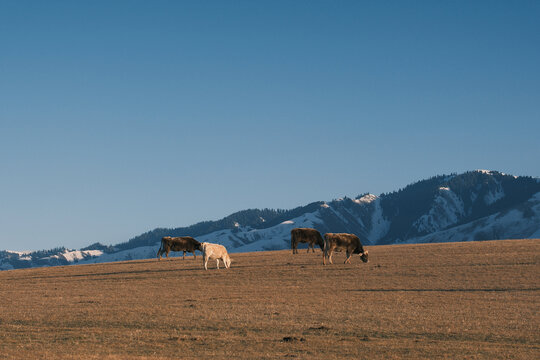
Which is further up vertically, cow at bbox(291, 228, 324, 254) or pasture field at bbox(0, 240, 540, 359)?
cow at bbox(291, 228, 324, 254)

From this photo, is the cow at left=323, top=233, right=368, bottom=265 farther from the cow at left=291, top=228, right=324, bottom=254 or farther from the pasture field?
the cow at left=291, top=228, right=324, bottom=254

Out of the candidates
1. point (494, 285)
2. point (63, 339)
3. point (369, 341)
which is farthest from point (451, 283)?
point (63, 339)

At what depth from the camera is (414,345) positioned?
720 inches

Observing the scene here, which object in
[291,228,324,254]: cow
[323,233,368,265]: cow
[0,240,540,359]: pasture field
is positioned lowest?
[0,240,540,359]: pasture field

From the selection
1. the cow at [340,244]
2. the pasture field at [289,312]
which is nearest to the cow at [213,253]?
the pasture field at [289,312]

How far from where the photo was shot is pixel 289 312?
24906 millimetres

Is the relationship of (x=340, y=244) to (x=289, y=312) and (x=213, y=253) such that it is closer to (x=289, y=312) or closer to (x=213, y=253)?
(x=213, y=253)

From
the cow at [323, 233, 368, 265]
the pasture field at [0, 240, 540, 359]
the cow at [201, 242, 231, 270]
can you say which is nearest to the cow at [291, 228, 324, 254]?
the cow at [323, 233, 368, 265]

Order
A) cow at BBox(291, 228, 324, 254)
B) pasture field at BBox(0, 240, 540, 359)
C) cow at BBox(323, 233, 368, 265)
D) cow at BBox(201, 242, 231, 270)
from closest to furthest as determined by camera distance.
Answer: pasture field at BBox(0, 240, 540, 359)
cow at BBox(201, 242, 231, 270)
cow at BBox(323, 233, 368, 265)
cow at BBox(291, 228, 324, 254)

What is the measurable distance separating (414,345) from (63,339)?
37.6ft

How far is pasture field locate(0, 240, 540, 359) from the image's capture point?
1819cm

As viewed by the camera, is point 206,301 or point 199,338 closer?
point 199,338

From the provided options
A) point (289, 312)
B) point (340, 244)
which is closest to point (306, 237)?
point (340, 244)

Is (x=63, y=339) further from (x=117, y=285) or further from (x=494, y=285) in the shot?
(x=494, y=285)
